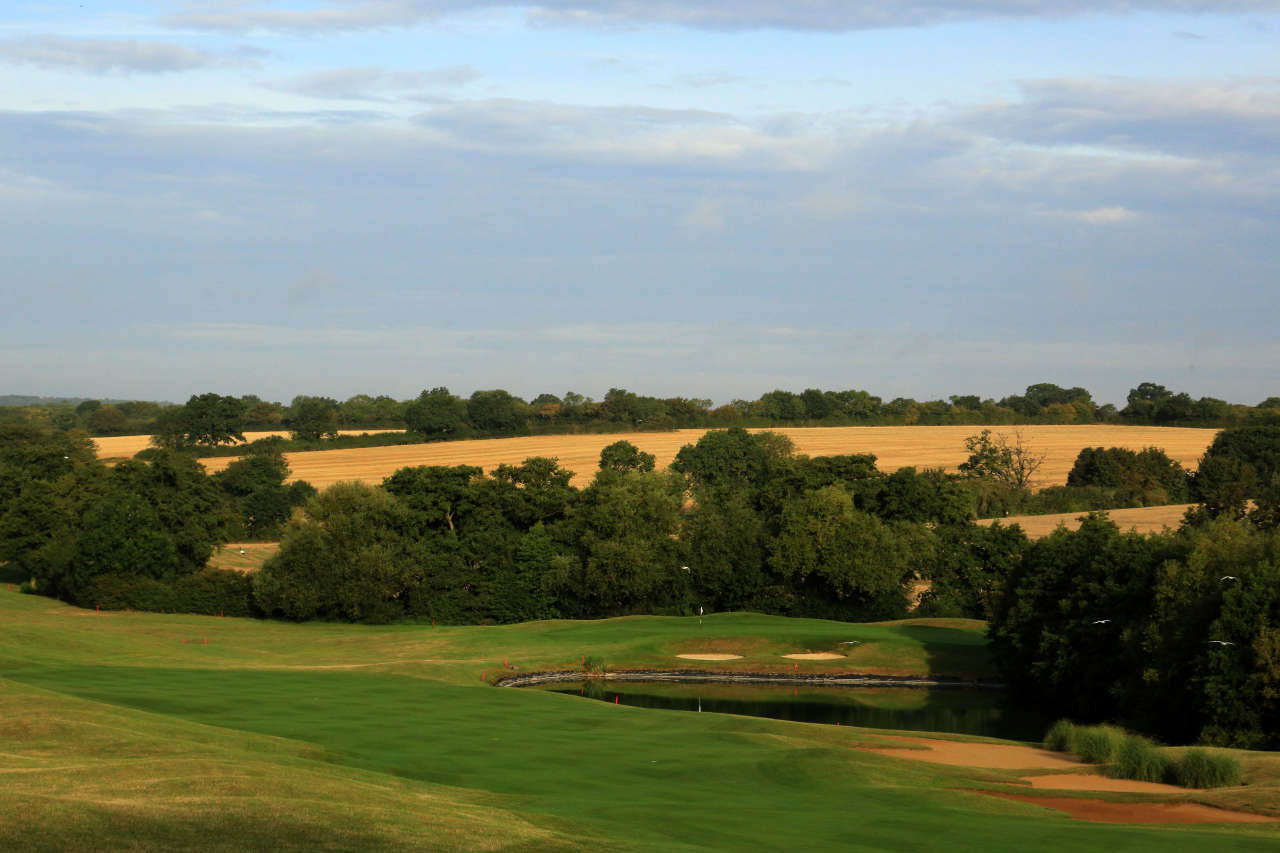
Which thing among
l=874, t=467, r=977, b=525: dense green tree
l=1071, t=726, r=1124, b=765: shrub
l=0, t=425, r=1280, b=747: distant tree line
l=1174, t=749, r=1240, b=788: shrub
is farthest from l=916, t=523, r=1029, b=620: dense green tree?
l=1174, t=749, r=1240, b=788: shrub

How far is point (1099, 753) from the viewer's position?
37.9 m

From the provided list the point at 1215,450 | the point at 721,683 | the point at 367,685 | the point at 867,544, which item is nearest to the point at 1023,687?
the point at 721,683

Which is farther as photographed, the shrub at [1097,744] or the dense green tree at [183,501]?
the dense green tree at [183,501]

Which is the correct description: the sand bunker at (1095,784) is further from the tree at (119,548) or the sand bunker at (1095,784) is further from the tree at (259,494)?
the tree at (259,494)

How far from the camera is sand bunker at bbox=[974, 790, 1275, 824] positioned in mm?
28209

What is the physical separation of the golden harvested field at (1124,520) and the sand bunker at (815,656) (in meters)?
31.3

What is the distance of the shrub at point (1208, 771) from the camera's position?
106 feet

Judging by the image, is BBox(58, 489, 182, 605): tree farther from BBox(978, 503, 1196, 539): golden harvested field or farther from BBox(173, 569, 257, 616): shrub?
BBox(978, 503, 1196, 539): golden harvested field

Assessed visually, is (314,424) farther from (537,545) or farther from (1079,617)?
(1079,617)

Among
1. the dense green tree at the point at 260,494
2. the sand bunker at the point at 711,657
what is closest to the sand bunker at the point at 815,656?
the sand bunker at the point at 711,657

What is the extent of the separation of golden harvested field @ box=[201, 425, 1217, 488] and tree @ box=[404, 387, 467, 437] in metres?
4.25

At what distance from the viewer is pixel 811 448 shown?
132 metres

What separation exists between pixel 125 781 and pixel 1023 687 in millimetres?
45446

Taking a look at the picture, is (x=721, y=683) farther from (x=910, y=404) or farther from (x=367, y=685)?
(x=910, y=404)
